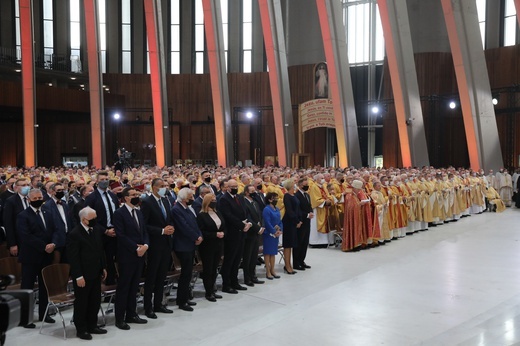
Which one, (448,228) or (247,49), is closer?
(448,228)

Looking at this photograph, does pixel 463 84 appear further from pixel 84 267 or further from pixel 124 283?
pixel 84 267

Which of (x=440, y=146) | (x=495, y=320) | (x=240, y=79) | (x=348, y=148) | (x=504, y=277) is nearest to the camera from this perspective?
(x=495, y=320)

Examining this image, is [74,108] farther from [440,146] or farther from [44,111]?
[440,146]

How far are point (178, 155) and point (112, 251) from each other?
31.1 m

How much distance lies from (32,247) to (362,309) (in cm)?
475

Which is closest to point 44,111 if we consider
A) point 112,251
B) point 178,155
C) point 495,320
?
point 178,155

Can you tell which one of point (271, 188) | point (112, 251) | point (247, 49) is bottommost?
point (112, 251)

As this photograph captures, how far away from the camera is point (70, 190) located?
1201 cm

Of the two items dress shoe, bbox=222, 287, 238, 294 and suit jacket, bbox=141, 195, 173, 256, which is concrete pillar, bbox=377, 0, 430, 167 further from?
suit jacket, bbox=141, 195, 173, 256

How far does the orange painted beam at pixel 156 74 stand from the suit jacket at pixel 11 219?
23.8 metres

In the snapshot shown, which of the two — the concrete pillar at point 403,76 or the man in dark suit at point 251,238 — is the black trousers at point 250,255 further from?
the concrete pillar at point 403,76

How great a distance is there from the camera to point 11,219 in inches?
337

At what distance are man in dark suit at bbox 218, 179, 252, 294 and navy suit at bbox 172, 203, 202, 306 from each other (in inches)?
37.0

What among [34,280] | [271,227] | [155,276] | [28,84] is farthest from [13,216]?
[28,84]
